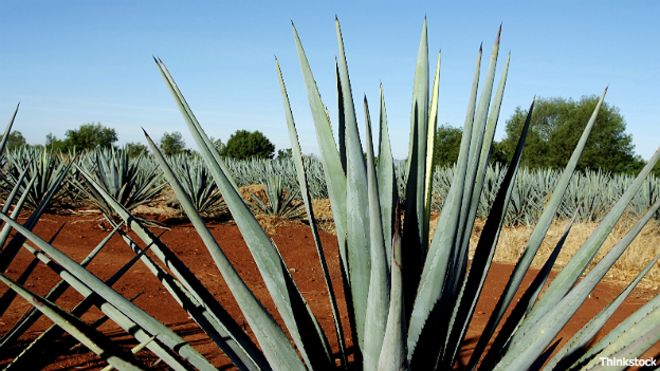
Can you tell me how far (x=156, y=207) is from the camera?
10.9 meters

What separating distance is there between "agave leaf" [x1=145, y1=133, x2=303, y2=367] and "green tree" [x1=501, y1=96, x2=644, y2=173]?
38804 millimetres

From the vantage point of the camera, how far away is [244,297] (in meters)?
1.21

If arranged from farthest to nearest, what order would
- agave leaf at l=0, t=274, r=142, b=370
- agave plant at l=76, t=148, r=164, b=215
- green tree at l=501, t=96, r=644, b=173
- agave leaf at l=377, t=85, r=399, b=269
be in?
green tree at l=501, t=96, r=644, b=173 < agave plant at l=76, t=148, r=164, b=215 < agave leaf at l=377, t=85, r=399, b=269 < agave leaf at l=0, t=274, r=142, b=370

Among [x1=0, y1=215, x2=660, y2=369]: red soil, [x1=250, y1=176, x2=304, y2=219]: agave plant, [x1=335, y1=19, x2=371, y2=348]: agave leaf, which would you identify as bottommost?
[x1=0, y1=215, x2=660, y2=369]: red soil

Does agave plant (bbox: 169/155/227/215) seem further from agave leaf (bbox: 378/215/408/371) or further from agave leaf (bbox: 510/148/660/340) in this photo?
agave leaf (bbox: 378/215/408/371)

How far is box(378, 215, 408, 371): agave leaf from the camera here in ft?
3.11

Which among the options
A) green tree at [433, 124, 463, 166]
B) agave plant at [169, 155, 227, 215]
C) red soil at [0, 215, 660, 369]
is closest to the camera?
red soil at [0, 215, 660, 369]

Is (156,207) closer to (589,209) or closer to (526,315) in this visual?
(589,209)

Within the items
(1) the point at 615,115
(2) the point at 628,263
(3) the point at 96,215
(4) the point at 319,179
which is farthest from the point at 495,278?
(1) the point at 615,115

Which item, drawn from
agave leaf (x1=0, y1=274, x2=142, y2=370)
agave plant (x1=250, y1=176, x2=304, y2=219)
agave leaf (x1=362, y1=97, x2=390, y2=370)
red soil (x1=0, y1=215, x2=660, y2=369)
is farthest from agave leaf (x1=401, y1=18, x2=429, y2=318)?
agave plant (x1=250, y1=176, x2=304, y2=219)

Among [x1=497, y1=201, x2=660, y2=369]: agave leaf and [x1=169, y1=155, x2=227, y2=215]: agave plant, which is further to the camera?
[x1=169, y1=155, x2=227, y2=215]: agave plant

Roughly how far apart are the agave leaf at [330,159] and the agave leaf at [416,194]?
17 centimetres

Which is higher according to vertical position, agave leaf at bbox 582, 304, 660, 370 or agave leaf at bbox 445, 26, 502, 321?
agave leaf at bbox 445, 26, 502, 321

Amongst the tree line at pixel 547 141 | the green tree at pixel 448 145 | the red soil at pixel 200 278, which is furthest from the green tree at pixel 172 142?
the red soil at pixel 200 278
